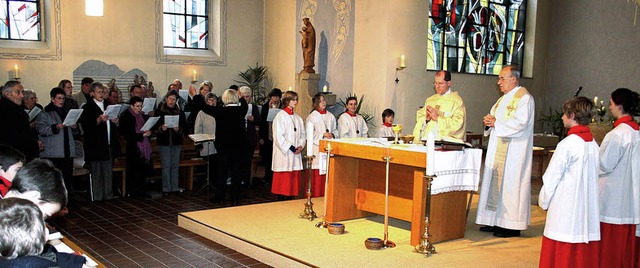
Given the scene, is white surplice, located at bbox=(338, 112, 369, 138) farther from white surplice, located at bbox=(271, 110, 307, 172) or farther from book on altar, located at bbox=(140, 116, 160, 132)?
book on altar, located at bbox=(140, 116, 160, 132)

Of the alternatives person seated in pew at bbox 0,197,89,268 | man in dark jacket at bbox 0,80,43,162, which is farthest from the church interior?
person seated in pew at bbox 0,197,89,268

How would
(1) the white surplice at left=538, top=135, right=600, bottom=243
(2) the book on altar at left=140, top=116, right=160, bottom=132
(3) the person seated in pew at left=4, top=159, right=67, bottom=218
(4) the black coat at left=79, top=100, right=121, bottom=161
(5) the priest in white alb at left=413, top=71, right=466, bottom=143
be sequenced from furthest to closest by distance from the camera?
(2) the book on altar at left=140, top=116, right=160, bottom=132 → (4) the black coat at left=79, top=100, right=121, bottom=161 → (5) the priest in white alb at left=413, top=71, right=466, bottom=143 → (1) the white surplice at left=538, top=135, right=600, bottom=243 → (3) the person seated in pew at left=4, top=159, right=67, bottom=218

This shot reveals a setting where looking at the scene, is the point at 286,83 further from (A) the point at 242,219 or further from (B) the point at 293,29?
(A) the point at 242,219

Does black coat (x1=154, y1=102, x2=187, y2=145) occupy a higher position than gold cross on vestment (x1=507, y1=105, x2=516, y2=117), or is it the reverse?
gold cross on vestment (x1=507, y1=105, x2=516, y2=117)

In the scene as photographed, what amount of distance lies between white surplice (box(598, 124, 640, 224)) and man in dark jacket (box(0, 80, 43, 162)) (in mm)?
6087

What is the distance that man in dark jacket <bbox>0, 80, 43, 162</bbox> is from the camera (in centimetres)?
673

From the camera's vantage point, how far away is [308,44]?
39.0 feet

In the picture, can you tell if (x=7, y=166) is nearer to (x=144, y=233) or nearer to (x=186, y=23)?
(x=144, y=233)

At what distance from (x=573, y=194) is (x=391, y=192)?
96.3 inches

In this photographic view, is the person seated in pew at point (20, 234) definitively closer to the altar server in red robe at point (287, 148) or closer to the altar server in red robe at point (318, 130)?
the altar server in red robe at point (287, 148)

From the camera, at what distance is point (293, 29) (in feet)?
45.1

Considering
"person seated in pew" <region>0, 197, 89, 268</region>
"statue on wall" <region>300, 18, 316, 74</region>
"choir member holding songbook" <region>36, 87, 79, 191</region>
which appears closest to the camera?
"person seated in pew" <region>0, 197, 89, 268</region>

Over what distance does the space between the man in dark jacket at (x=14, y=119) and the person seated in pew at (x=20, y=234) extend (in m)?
5.10

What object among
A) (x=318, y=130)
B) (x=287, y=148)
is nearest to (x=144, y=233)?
(x=287, y=148)
